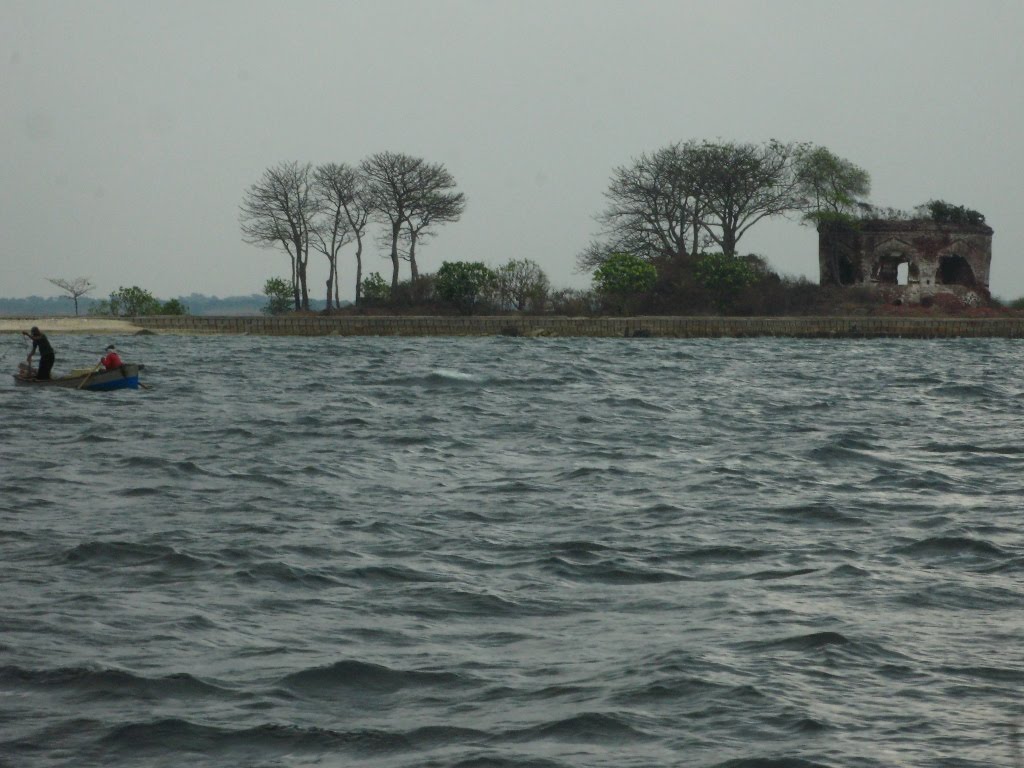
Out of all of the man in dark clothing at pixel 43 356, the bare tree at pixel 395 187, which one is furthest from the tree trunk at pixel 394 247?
the man in dark clothing at pixel 43 356

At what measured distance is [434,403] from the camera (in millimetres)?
23766

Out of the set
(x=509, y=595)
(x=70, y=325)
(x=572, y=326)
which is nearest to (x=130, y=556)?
(x=509, y=595)

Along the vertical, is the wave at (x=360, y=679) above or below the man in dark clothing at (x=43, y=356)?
below

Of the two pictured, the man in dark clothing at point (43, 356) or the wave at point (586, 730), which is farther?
the man in dark clothing at point (43, 356)

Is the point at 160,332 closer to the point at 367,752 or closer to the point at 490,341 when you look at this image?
the point at 490,341

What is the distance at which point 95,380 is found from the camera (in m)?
25.6

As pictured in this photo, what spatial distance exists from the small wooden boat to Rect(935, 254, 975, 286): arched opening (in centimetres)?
4986

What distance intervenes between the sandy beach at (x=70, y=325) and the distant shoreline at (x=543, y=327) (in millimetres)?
44

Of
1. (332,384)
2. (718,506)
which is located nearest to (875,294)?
Result: (332,384)

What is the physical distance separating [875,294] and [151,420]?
5121cm

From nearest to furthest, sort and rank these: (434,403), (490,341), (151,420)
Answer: (151,420) < (434,403) < (490,341)

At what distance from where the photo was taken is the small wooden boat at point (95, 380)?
25.5 m

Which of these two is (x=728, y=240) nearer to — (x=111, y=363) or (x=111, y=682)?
(x=111, y=363)

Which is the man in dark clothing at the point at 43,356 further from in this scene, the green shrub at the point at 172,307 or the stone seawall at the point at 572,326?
the green shrub at the point at 172,307
